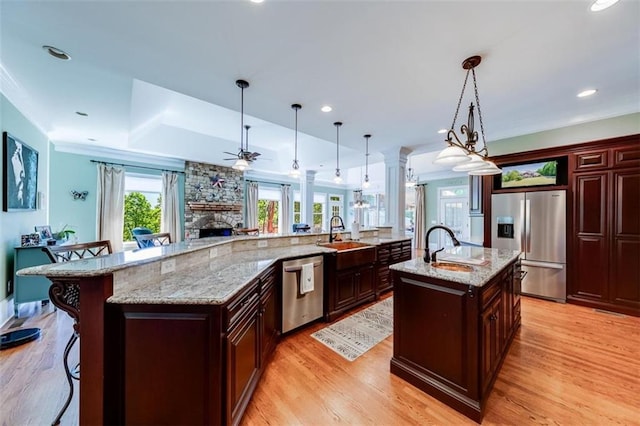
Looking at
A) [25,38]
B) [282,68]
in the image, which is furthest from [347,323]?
→ [25,38]

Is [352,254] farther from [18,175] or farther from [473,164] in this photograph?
[18,175]

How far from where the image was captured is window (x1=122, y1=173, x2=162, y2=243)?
594 centimetres

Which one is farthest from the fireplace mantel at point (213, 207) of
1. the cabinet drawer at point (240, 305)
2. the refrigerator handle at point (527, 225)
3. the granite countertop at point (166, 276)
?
the refrigerator handle at point (527, 225)

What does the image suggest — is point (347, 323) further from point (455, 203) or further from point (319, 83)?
point (455, 203)

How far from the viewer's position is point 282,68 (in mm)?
2332

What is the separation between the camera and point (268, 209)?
855 centimetres

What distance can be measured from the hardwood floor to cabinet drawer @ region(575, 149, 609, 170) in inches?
85.3

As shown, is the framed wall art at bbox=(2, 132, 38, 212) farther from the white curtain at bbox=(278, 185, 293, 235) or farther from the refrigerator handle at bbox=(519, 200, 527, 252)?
the refrigerator handle at bbox=(519, 200, 527, 252)

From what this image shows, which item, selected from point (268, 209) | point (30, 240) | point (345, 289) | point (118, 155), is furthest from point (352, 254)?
point (118, 155)

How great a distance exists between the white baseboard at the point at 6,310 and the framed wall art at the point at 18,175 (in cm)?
111

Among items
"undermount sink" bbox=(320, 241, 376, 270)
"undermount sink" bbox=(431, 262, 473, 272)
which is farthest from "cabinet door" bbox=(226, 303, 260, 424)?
"undermount sink" bbox=(431, 262, 473, 272)

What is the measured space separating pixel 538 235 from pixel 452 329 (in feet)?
10.8

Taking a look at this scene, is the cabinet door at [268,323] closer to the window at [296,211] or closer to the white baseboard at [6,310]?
the white baseboard at [6,310]

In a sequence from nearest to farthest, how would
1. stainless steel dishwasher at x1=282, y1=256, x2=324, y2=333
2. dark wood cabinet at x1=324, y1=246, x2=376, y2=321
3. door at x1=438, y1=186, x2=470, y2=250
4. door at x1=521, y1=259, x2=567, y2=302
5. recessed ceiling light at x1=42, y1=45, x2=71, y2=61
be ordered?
recessed ceiling light at x1=42, y1=45, x2=71, y2=61 < stainless steel dishwasher at x1=282, y1=256, x2=324, y2=333 < dark wood cabinet at x1=324, y1=246, x2=376, y2=321 < door at x1=521, y1=259, x2=567, y2=302 < door at x1=438, y1=186, x2=470, y2=250
